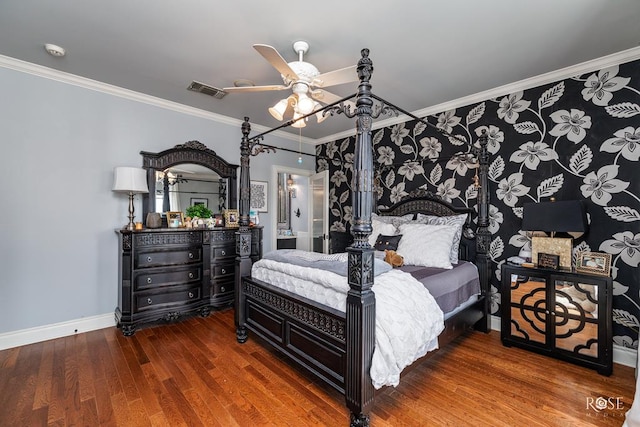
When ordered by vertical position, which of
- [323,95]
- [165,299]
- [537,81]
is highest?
[537,81]

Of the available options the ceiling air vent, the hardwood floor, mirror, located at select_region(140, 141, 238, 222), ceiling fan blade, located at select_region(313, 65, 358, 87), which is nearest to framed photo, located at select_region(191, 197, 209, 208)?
mirror, located at select_region(140, 141, 238, 222)

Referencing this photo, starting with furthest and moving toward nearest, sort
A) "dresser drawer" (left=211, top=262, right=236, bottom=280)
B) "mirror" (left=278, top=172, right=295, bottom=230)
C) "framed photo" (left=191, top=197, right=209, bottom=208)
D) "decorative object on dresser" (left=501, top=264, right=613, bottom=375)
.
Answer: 1. "mirror" (left=278, top=172, right=295, bottom=230)
2. "framed photo" (left=191, top=197, right=209, bottom=208)
3. "dresser drawer" (left=211, top=262, right=236, bottom=280)
4. "decorative object on dresser" (left=501, top=264, right=613, bottom=375)

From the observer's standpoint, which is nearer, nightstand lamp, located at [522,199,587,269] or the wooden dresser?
nightstand lamp, located at [522,199,587,269]

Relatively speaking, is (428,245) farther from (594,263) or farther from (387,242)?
(594,263)

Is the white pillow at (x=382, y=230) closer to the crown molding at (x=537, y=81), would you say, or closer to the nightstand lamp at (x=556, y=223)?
the nightstand lamp at (x=556, y=223)

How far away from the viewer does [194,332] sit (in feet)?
10.2

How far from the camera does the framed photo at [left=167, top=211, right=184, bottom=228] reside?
3510 mm

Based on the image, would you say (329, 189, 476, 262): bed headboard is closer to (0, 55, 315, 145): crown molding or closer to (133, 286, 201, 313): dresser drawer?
(133, 286, 201, 313): dresser drawer

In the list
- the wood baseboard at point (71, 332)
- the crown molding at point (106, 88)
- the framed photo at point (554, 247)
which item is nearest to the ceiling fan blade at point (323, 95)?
the crown molding at point (106, 88)

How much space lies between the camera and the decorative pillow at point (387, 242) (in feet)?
10.8

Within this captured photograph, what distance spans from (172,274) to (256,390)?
6.07ft

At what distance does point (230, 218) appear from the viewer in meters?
3.92

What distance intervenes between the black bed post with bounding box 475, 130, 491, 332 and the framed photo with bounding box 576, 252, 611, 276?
30.6 inches

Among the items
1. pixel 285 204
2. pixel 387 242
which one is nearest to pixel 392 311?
pixel 387 242
